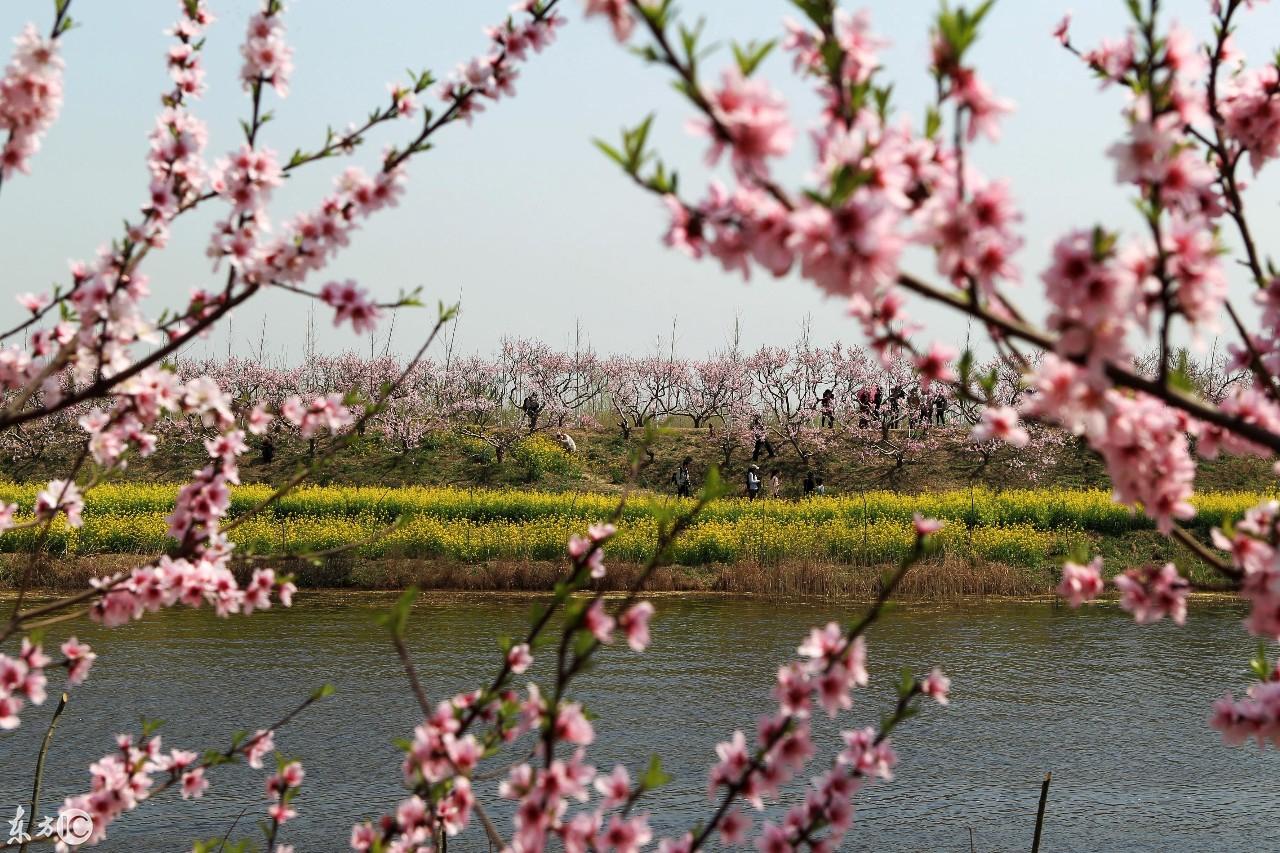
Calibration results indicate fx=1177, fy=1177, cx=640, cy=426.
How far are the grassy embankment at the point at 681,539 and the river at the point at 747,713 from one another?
6.82ft

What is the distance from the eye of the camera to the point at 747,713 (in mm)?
10625

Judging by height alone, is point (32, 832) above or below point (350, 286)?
below

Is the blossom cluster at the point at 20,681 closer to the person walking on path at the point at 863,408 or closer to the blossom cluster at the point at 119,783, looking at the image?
the blossom cluster at the point at 119,783

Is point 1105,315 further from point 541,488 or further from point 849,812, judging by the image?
point 541,488

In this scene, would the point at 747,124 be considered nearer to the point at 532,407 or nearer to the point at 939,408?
the point at 939,408

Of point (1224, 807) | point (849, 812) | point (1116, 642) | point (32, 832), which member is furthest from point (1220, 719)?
point (1116, 642)

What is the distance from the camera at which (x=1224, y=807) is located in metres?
8.02

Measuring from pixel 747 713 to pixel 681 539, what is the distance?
10.7 meters

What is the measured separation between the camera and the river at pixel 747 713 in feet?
25.1

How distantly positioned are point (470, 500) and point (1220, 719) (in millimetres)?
23395

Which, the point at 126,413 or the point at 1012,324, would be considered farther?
the point at 126,413

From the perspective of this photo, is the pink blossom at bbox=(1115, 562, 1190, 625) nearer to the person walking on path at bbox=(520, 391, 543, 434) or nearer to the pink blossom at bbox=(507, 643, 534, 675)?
the pink blossom at bbox=(507, 643, 534, 675)

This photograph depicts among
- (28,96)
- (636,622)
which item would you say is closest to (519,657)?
(636,622)

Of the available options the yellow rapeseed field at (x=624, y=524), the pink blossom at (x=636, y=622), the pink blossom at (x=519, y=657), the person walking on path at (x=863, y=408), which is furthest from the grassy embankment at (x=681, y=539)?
the pink blossom at (x=636, y=622)
